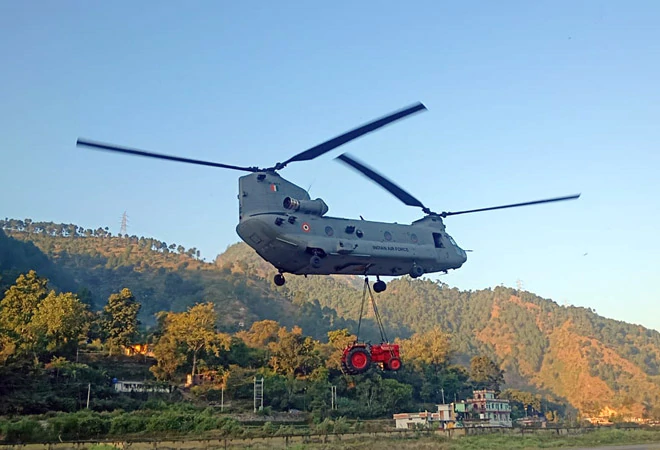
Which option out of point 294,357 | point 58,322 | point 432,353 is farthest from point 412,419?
point 58,322

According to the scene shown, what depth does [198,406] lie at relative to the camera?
6219 cm

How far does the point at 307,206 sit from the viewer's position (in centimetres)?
2198

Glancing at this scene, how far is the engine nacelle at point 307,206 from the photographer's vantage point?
851 inches

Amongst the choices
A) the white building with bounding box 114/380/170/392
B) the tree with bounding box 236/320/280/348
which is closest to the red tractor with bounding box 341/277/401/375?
the white building with bounding box 114/380/170/392

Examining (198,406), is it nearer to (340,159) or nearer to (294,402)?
(294,402)

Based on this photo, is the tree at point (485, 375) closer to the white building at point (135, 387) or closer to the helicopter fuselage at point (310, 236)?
the white building at point (135, 387)

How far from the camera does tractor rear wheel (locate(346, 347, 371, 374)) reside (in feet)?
76.4

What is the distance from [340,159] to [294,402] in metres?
52.5

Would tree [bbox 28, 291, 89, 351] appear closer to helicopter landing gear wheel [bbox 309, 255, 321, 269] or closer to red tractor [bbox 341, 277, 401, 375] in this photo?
red tractor [bbox 341, 277, 401, 375]

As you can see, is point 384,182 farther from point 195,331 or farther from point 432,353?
point 432,353

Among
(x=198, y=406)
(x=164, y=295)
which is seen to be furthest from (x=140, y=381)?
(x=164, y=295)

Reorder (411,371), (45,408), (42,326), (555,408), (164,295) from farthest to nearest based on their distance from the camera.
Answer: (164,295) < (555,408) < (411,371) < (42,326) < (45,408)

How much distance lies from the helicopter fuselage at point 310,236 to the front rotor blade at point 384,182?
2058 mm

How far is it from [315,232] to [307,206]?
1070mm
